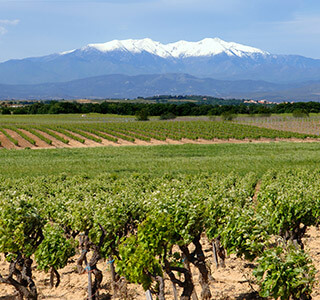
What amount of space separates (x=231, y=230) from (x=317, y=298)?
13.0 ft

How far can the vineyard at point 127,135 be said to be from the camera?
2990 inches

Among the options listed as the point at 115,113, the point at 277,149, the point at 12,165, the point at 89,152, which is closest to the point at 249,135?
the point at 277,149

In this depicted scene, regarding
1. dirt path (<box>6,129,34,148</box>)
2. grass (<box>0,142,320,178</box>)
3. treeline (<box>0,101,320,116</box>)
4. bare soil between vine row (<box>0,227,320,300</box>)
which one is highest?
treeline (<box>0,101,320,116</box>)

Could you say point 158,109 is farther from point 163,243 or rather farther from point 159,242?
point 159,242

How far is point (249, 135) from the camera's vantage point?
8438cm

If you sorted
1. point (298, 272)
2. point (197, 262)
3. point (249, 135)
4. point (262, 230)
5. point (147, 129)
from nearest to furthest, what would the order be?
point (298, 272) < point (262, 230) < point (197, 262) < point (249, 135) < point (147, 129)

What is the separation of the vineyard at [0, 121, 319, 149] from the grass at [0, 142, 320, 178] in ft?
47.8

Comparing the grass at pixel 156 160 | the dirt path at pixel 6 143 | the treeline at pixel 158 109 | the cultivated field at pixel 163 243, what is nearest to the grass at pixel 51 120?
the treeline at pixel 158 109

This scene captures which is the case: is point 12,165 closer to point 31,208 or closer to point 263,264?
point 31,208

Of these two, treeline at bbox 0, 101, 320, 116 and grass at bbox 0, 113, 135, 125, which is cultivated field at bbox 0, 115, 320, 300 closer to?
grass at bbox 0, 113, 135, 125

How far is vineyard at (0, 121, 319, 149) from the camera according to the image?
2990 inches

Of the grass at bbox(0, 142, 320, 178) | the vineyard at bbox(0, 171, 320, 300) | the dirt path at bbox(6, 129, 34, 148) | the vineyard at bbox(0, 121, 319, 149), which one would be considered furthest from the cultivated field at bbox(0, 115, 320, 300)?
the vineyard at bbox(0, 121, 319, 149)

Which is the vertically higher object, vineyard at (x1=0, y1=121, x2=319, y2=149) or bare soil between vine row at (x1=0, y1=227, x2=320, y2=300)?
vineyard at (x1=0, y1=121, x2=319, y2=149)

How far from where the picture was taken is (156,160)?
48.9 meters
